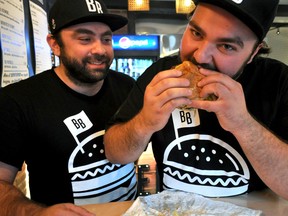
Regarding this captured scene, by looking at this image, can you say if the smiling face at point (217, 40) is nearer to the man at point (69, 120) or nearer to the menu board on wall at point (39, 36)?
the man at point (69, 120)

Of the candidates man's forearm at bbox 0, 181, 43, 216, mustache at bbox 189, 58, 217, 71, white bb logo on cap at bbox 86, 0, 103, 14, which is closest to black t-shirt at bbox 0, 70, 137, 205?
man's forearm at bbox 0, 181, 43, 216

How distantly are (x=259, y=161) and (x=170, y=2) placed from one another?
5.66 metres

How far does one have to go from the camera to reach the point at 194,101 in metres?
0.86

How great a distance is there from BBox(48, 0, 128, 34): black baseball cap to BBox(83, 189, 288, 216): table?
861 millimetres

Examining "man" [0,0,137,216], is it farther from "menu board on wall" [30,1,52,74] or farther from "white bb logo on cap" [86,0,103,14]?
"menu board on wall" [30,1,52,74]

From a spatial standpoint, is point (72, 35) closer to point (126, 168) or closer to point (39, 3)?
point (126, 168)

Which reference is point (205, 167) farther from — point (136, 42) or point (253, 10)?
point (136, 42)

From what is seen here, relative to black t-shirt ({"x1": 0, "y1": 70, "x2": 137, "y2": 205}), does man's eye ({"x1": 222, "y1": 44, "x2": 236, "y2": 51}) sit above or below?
above

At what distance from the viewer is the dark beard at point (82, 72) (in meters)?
1.34

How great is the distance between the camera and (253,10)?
885 millimetres

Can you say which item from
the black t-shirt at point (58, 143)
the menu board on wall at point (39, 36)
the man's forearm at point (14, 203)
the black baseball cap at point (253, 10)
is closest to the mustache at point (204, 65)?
the black baseball cap at point (253, 10)

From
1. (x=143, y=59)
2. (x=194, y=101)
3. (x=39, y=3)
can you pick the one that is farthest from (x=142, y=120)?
(x=143, y=59)

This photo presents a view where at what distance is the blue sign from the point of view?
525 cm

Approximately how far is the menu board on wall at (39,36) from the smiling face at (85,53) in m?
1.51
